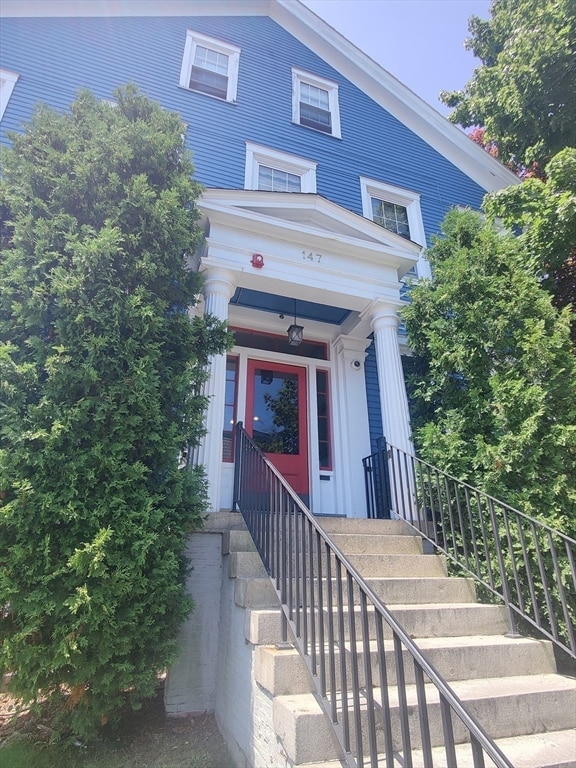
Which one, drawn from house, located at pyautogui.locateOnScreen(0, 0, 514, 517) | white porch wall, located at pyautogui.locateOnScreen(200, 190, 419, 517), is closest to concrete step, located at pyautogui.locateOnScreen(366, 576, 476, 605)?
house, located at pyautogui.locateOnScreen(0, 0, 514, 517)

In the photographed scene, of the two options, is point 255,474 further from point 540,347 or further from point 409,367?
point 409,367

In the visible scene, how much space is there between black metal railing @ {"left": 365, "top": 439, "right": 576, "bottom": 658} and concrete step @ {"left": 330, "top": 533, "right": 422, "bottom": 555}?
0.17m

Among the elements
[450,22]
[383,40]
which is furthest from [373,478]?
[383,40]

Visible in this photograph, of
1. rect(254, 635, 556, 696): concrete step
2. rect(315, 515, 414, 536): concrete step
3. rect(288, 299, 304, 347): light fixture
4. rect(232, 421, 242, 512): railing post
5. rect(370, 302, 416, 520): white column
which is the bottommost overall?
rect(254, 635, 556, 696): concrete step

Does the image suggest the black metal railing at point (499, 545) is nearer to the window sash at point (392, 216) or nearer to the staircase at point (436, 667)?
the staircase at point (436, 667)

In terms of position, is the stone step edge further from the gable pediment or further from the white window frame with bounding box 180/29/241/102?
the white window frame with bounding box 180/29/241/102

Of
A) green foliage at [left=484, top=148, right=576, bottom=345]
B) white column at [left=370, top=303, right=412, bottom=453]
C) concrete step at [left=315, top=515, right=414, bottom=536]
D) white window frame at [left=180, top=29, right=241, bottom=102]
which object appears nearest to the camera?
concrete step at [left=315, top=515, right=414, bottom=536]

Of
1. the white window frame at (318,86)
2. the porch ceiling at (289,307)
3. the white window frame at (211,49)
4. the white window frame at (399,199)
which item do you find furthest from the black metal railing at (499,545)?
the white window frame at (211,49)

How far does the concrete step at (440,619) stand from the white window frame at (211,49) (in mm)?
8465

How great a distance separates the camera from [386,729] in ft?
5.35

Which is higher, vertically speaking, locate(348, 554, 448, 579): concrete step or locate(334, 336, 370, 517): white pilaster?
locate(334, 336, 370, 517): white pilaster

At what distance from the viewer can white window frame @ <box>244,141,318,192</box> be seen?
7.44 meters

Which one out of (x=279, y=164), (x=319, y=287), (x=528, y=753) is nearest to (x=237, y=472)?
(x=319, y=287)

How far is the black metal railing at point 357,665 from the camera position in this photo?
153cm
